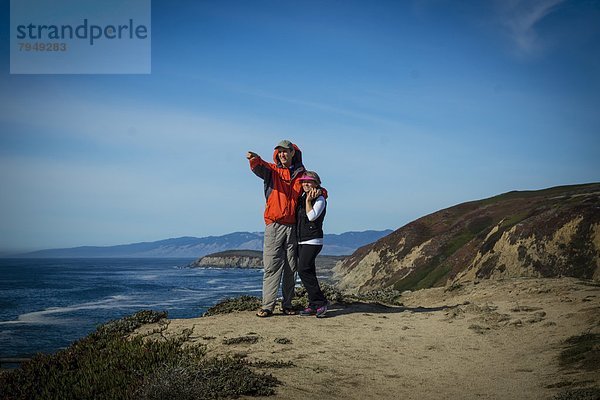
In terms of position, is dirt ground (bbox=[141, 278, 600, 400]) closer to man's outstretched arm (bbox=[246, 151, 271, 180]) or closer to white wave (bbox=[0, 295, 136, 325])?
man's outstretched arm (bbox=[246, 151, 271, 180])

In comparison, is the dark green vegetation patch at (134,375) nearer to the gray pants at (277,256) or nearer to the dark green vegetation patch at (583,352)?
the gray pants at (277,256)

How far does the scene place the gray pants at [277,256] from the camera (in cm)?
1060

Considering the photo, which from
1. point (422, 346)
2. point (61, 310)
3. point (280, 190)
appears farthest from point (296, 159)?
point (61, 310)

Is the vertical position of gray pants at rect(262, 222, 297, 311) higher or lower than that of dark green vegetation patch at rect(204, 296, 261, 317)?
higher

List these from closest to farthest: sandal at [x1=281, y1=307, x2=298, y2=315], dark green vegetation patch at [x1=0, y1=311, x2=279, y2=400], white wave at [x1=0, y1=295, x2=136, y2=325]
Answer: dark green vegetation patch at [x1=0, y1=311, x2=279, y2=400] → sandal at [x1=281, y1=307, x2=298, y2=315] → white wave at [x1=0, y1=295, x2=136, y2=325]

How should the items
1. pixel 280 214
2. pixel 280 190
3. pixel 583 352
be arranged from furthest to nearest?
pixel 280 190 < pixel 280 214 < pixel 583 352

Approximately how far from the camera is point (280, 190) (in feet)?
35.0

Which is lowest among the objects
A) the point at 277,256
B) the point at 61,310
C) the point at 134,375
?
the point at 61,310

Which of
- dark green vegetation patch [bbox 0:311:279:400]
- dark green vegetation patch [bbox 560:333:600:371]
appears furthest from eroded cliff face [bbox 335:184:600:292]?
dark green vegetation patch [bbox 0:311:279:400]

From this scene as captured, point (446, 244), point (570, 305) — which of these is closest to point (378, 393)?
point (570, 305)

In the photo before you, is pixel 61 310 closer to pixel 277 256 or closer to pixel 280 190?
pixel 277 256

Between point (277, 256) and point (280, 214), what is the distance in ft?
3.06

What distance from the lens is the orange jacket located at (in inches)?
416

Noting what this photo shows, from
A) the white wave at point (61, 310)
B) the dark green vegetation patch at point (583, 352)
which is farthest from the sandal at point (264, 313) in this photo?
the white wave at point (61, 310)
